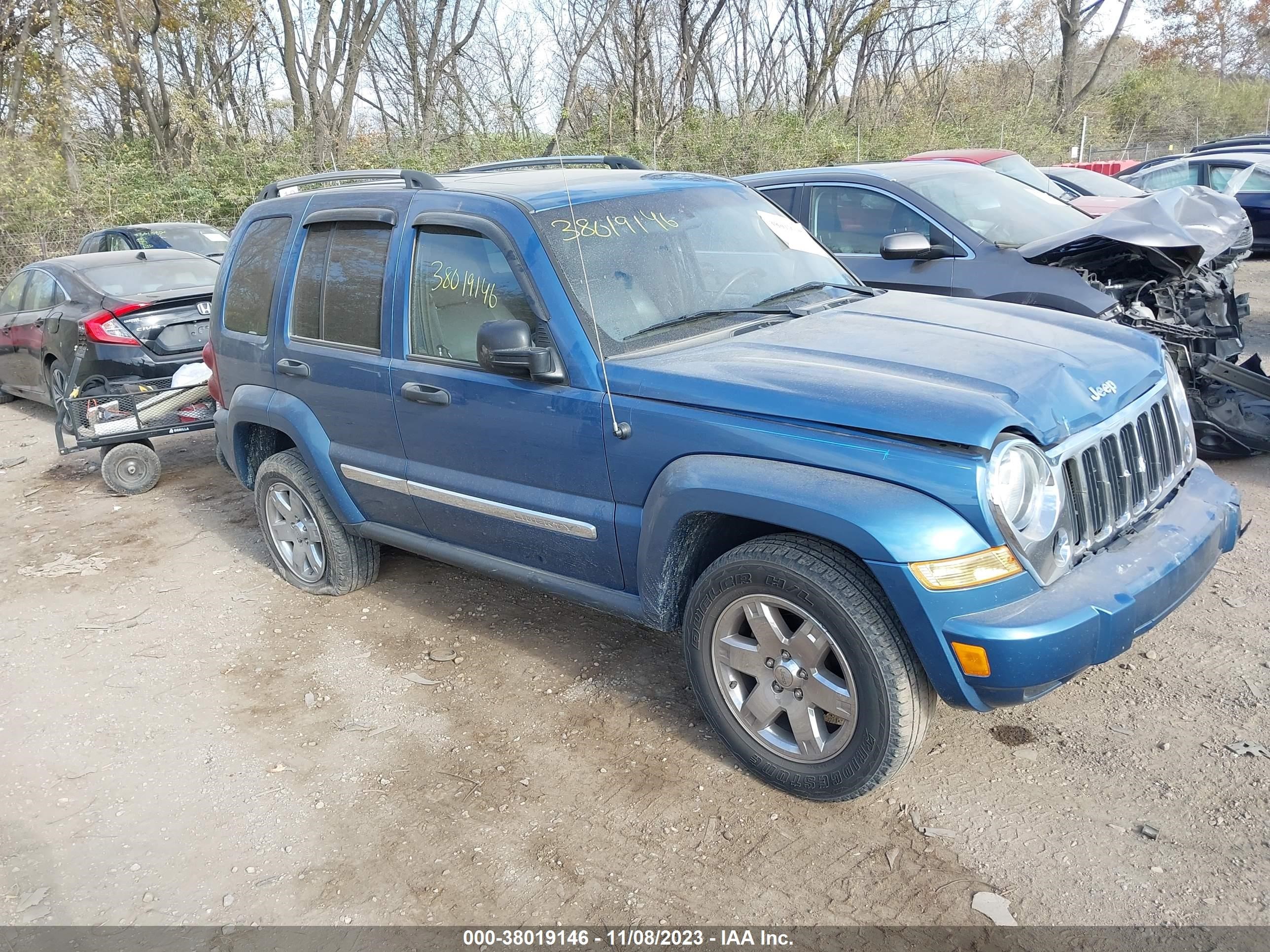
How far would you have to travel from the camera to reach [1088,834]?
3.03 metres

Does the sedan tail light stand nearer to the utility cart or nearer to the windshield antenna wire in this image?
the utility cart

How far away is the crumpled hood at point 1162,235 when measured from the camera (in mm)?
5672

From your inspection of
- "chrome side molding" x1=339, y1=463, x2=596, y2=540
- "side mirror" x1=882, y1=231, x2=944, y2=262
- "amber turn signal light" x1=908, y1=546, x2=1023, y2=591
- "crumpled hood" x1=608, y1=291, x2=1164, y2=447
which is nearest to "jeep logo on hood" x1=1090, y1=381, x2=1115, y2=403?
"crumpled hood" x1=608, y1=291, x2=1164, y2=447

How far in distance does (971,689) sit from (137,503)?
668 centimetres

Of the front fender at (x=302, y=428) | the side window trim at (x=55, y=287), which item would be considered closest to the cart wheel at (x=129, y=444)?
the side window trim at (x=55, y=287)

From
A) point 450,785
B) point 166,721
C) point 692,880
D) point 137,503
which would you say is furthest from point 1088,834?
point 137,503

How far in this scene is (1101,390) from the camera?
3.26m

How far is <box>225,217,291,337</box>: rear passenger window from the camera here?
16.7ft

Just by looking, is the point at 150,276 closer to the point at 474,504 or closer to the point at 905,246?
the point at 474,504

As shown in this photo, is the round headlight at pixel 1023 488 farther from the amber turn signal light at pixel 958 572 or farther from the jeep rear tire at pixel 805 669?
the jeep rear tire at pixel 805 669

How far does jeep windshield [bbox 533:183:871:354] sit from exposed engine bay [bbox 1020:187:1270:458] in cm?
226

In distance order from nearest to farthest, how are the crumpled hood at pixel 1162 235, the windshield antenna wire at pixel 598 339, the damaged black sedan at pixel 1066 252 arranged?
the windshield antenna wire at pixel 598 339, the crumpled hood at pixel 1162 235, the damaged black sedan at pixel 1066 252

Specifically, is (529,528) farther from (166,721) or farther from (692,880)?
(166,721)

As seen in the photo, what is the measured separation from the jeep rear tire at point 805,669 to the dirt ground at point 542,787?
7.8 inches
